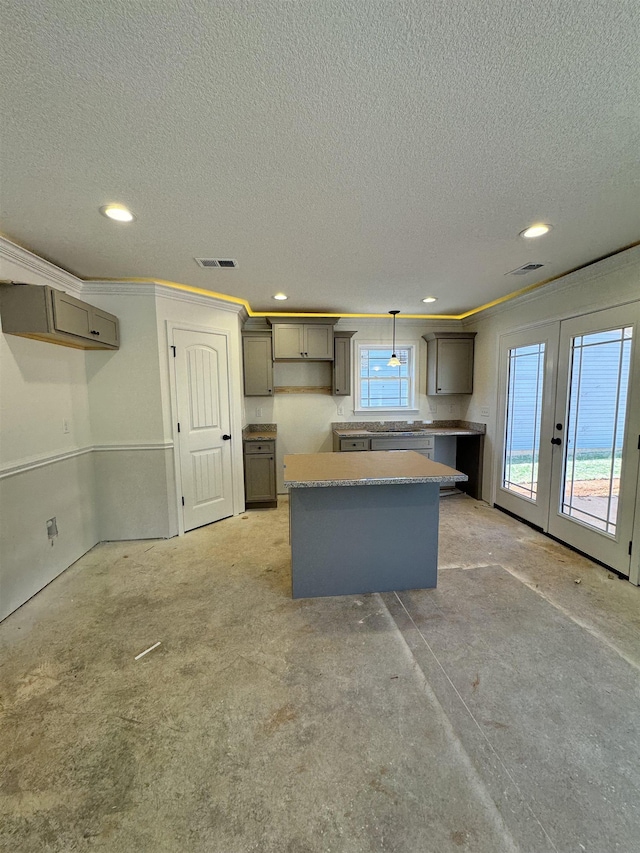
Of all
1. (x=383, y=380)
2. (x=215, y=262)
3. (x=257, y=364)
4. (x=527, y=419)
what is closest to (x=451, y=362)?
(x=383, y=380)

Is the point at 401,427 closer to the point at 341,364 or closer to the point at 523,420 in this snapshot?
the point at 341,364

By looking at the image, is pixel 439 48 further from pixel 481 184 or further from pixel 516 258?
pixel 516 258

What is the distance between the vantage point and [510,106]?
4.09ft

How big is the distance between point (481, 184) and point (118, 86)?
162 centimetres

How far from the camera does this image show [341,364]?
457cm

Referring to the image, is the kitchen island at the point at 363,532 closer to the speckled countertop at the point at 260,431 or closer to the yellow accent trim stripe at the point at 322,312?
the speckled countertop at the point at 260,431

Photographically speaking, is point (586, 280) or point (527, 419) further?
point (527, 419)

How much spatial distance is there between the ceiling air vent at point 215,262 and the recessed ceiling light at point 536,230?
6.94 feet

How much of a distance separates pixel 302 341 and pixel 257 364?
66cm

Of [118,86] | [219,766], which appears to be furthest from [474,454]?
[118,86]

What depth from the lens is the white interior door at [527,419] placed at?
3.31 m

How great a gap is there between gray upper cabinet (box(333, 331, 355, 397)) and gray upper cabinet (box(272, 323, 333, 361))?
0.49ft

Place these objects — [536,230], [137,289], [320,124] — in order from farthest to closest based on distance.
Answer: [137,289] < [536,230] < [320,124]

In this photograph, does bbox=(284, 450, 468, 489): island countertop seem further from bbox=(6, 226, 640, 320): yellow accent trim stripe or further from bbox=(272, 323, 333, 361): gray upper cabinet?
bbox=(6, 226, 640, 320): yellow accent trim stripe
